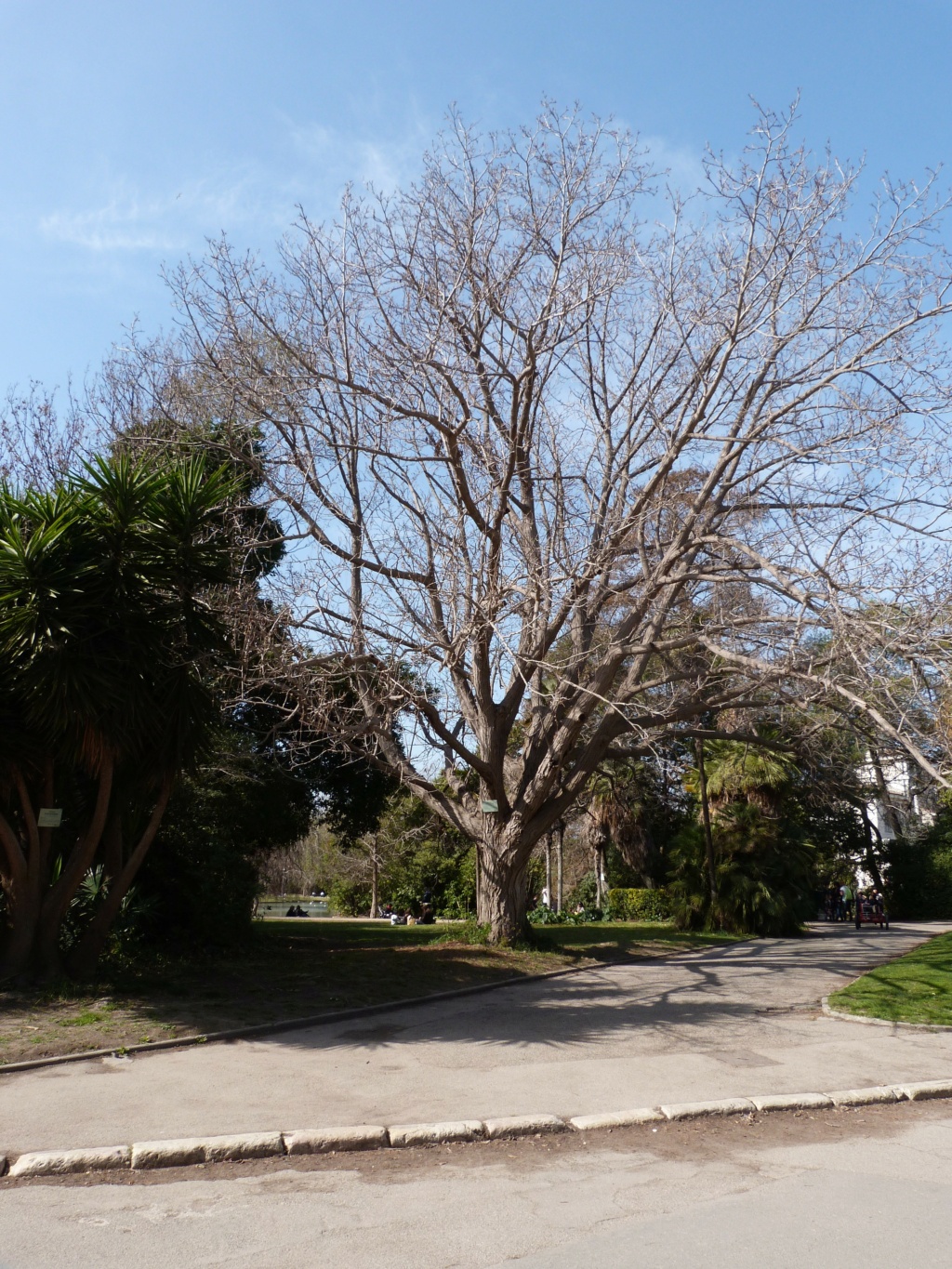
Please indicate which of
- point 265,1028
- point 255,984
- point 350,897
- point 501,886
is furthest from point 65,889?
point 350,897

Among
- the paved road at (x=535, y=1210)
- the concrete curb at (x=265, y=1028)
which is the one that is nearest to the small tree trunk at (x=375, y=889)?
the concrete curb at (x=265, y=1028)

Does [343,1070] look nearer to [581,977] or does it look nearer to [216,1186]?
[216,1186]

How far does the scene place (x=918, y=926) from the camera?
27.8 m

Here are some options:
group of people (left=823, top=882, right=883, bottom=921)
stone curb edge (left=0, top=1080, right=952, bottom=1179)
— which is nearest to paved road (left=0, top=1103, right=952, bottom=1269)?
stone curb edge (left=0, top=1080, right=952, bottom=1179)

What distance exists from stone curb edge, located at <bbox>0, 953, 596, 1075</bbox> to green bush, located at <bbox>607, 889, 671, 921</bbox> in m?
17.8

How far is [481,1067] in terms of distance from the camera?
8305 mm

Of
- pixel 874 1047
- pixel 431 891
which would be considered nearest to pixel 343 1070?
pixel 874 1047

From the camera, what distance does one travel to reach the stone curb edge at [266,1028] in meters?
8.02

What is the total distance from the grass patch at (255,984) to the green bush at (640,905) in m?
11.9

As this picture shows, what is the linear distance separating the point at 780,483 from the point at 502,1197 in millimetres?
11419

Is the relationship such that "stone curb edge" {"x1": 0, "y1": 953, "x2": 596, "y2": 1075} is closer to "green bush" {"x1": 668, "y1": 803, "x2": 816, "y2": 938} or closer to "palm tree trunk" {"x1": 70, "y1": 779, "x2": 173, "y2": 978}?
"palm tree trunk" {"x1": 70, "y1": 779, "x2": 173, "y2": 978}

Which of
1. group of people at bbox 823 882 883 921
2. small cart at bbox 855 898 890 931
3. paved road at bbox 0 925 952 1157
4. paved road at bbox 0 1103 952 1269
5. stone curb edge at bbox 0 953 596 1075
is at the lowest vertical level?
paved road at bbox 0 1103 952 1269

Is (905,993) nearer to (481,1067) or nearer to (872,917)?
(481,1067)

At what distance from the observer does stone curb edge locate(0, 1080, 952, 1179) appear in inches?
222
